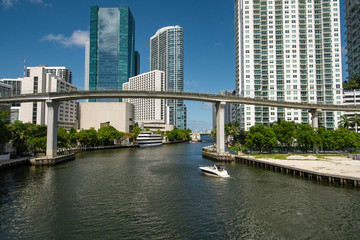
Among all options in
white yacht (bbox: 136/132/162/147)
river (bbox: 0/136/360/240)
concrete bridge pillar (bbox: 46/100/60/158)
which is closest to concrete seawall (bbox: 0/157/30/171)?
concrete bridge pillar (bbox: 46/100/60/158)

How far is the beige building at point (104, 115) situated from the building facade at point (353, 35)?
162689 millimetres

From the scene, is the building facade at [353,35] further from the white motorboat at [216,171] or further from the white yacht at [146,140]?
the white motorboat at [216,171]

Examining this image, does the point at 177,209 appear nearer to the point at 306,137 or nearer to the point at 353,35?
the point at 306,137

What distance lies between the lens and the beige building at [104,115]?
16512 cm

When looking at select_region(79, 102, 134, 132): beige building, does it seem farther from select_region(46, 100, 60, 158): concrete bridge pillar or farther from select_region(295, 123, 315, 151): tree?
select_region(295, 123, 315, 151): tree

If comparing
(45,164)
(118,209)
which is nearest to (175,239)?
(118,209)

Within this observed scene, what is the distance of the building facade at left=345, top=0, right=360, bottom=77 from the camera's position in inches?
5782

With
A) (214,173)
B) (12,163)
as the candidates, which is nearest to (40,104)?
(12,163)

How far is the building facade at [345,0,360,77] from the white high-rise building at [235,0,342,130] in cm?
3587

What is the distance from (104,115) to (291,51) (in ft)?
429

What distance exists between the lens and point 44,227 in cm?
2191

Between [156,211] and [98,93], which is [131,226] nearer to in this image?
[156,211]

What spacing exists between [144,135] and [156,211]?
123 meters

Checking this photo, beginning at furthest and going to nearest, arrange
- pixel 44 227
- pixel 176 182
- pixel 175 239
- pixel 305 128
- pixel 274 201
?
1. pixel 305 128
2. pixel 176 182
3. pixel 274 201
4. pixel 44 227
5. pixel 175 239
